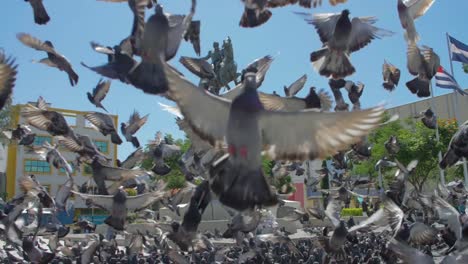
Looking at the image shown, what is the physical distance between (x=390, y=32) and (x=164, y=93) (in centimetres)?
432

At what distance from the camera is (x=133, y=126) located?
32.1ft

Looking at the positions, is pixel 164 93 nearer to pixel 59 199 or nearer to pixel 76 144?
pixel 76 144

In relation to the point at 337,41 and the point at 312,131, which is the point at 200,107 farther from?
the point at 337,41

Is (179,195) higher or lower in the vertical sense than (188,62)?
lower

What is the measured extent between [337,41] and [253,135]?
269 centimetres

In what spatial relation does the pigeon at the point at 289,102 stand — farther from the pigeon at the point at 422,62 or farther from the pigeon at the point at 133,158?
the pigeon at the point at 133,158

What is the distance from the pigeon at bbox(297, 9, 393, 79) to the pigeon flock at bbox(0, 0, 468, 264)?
2cm

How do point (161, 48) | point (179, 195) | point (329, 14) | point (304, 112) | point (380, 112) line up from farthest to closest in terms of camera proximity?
point (179, 195), point (329, 14), point (161, 48), point (304, 112), point (380, 112)

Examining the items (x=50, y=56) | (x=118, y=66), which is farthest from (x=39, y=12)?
(x=118, y=66)

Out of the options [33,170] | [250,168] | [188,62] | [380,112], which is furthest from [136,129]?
[33,170]

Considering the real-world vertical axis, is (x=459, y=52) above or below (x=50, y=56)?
above

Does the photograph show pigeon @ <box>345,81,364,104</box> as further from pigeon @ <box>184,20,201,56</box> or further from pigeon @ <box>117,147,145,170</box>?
pigeon @ <box>117,147,145,170</box>

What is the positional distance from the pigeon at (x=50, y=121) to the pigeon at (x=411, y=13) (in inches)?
198

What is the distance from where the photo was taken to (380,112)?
→ 3492 mm
